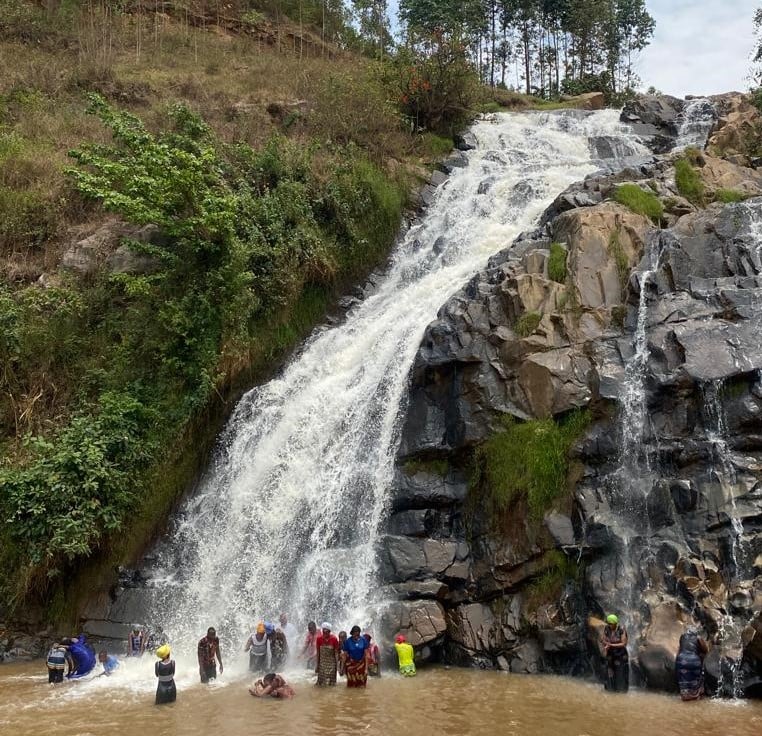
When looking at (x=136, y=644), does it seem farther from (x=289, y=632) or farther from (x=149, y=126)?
(x=149, y=126)

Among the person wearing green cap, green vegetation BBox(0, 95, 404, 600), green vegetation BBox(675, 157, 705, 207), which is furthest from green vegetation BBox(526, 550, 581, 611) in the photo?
green vegetation BBox(675, 157, 705, 207)

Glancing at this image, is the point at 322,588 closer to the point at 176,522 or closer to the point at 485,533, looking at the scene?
the point at 485,533

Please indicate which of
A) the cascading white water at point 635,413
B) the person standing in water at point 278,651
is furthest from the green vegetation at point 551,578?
the person standing in water at point 278,651

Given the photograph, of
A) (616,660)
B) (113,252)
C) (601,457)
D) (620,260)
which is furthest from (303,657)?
(113,252)

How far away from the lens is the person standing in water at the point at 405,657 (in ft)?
37.7

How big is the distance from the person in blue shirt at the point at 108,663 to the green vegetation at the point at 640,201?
15.5 metres

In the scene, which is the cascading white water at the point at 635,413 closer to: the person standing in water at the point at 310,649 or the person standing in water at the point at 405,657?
the person standing in water at the point at 405,657

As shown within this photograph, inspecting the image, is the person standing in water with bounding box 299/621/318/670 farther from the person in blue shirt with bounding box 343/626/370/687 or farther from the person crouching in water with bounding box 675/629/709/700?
the person crouching in water with bounding box 675/629/709/700

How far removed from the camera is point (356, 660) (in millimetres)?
10852

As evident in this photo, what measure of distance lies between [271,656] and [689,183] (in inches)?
653

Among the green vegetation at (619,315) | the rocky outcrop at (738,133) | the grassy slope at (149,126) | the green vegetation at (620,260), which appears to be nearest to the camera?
the green vegetation at (619,315)

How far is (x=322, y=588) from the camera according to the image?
13.1 meters

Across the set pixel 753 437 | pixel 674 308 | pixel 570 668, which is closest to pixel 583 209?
pixel 674 308

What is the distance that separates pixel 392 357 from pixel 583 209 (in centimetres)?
609
